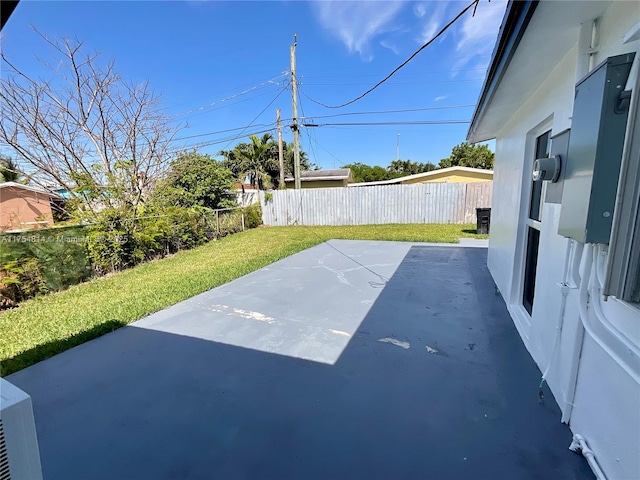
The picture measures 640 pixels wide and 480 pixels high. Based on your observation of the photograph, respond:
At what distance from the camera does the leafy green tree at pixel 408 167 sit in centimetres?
3456

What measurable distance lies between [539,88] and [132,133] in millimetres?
9266

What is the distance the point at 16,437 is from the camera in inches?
34.9

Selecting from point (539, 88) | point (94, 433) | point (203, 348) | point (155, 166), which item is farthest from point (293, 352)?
point (155, 166)

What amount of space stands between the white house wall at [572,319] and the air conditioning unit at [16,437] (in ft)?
7.16

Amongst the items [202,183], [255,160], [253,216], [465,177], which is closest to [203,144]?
[202,183]

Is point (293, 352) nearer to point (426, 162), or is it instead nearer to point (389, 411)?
point (389, 411)

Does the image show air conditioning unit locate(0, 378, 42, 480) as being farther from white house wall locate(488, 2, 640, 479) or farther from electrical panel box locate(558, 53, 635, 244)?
electrical panel box locate(558, 53, 635, 244)

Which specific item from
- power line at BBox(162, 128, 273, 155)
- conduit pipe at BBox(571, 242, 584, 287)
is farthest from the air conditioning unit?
power line at BBox(162, 128, 273, 155)

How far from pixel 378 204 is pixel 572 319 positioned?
11087 millimetres

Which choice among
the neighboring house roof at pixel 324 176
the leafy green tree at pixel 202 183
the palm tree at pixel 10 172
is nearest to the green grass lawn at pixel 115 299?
the palm tree at pixel 10 172

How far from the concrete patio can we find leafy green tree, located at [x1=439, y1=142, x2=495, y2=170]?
99.3 ft

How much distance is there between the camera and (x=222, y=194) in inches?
518

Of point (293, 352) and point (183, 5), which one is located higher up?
point (183, 5)

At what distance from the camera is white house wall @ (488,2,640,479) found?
4.02 ft
